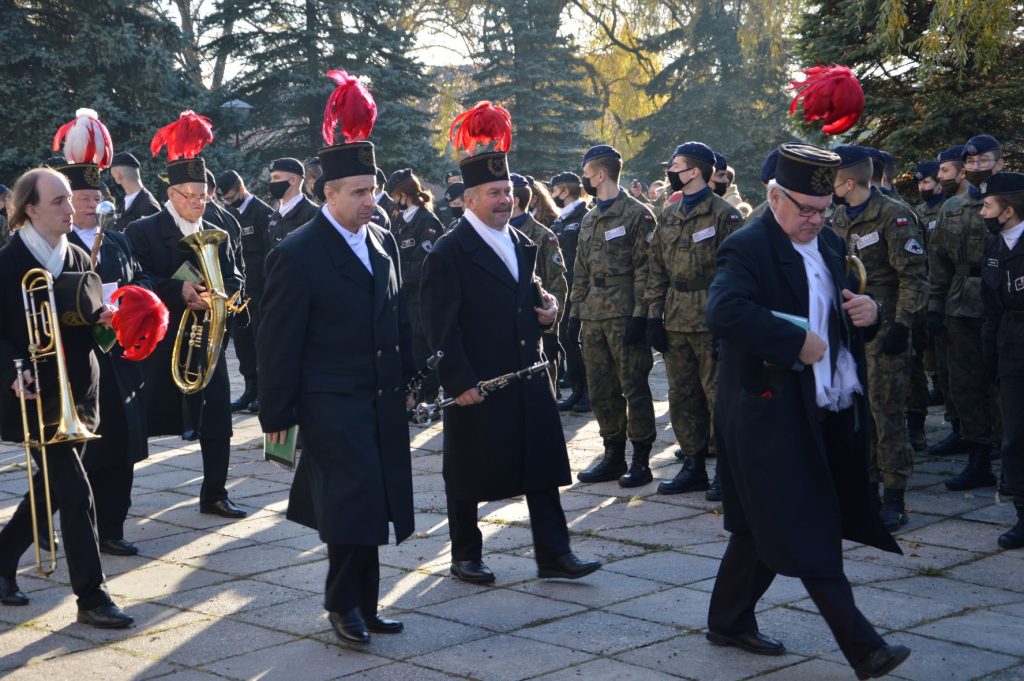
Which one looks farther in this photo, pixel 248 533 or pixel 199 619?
pixel 248 533

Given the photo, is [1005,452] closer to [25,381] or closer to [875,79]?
[25,381]

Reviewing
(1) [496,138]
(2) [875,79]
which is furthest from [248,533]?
(2) [875,79]

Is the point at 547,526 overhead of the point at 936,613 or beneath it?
overhead

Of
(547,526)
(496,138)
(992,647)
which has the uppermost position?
(496,138)

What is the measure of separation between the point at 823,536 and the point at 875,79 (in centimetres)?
979

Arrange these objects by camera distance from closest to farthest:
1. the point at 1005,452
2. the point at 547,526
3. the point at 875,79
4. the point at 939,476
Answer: the point at 547,526 < the point at 1005,452 < the point at 939,476 < the point at 875,79

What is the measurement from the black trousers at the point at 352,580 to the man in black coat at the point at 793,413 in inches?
57.5

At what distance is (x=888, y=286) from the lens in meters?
7.80

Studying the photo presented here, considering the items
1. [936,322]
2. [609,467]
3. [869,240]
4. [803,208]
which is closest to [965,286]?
[936,322]

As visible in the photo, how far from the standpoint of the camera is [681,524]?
24.7 feet

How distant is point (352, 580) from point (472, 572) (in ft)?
3.44

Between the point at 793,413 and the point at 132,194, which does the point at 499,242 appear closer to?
the point at 793,413

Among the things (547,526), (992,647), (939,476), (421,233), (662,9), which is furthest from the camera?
(662,9)

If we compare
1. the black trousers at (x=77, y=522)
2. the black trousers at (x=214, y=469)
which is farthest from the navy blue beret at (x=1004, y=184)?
the black trousers at (x=77, y=522)
